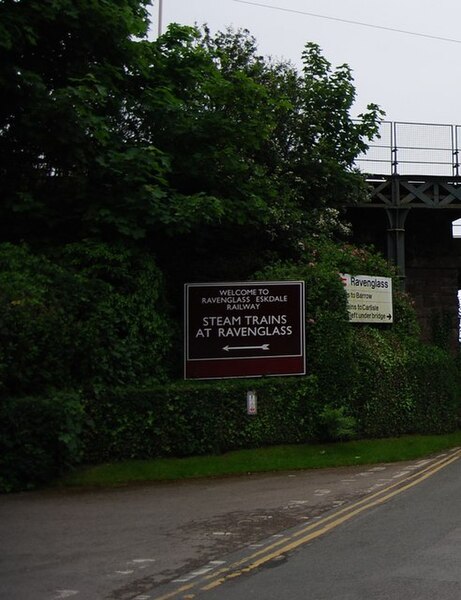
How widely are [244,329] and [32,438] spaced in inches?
247

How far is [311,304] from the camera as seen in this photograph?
1920cm

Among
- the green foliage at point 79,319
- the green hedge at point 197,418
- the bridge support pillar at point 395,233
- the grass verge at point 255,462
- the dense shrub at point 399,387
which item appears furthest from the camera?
the bridge support pillar at point 395,233

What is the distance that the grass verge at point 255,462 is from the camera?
49.7ft

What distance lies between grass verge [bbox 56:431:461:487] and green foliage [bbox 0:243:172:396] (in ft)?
5.70

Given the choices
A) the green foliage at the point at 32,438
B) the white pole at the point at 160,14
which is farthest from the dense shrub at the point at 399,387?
the white pole at the point at 160,14

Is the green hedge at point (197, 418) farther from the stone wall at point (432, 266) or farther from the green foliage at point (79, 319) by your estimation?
the stone wall at point (432, 266)

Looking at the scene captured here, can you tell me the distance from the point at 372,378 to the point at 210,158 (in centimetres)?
645

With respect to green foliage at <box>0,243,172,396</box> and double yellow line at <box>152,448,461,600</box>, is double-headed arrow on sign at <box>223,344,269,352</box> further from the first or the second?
double yellow line at <box>152,448,461,600</box>

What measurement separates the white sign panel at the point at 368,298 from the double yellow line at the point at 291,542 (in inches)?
263

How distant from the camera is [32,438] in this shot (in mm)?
13977

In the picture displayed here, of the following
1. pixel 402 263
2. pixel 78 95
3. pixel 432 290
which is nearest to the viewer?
pixel 78 95

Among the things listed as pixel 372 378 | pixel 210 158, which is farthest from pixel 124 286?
pixel 372 378

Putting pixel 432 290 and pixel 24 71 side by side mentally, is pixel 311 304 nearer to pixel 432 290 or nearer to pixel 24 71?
pixel 24 71

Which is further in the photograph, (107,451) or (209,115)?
(209,115)
